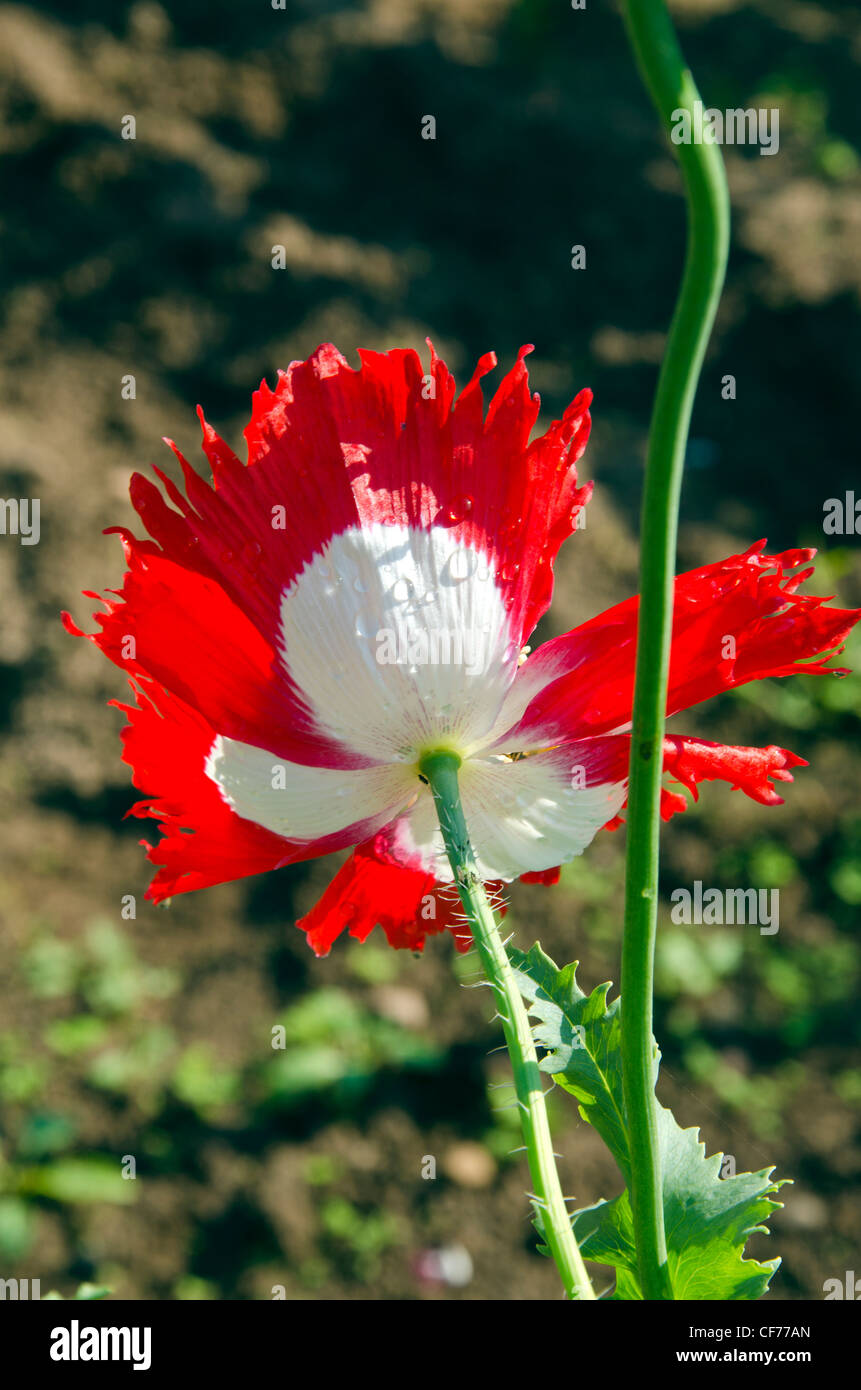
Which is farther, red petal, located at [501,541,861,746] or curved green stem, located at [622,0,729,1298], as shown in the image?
red petal, located at [501,541,861,746]

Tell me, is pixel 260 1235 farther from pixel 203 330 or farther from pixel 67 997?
pixel 203 330

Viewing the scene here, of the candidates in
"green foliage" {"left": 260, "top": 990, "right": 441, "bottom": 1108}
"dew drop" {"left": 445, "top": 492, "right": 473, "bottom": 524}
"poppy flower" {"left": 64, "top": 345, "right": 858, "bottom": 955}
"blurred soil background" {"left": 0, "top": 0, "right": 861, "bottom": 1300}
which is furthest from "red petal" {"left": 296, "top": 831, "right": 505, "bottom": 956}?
"green foliage" {"left": 260, "top": 990, "right": 441, "bottom": 1108}

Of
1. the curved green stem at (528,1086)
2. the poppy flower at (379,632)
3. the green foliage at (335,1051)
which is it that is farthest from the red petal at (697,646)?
the green foliage at (335,1051)

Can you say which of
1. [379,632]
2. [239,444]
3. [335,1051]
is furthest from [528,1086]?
[239,444]

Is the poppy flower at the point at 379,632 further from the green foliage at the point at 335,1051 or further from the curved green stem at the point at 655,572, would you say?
the green foliage at the point at 335,1051

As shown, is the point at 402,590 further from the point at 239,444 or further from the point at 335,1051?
the point at 239,444

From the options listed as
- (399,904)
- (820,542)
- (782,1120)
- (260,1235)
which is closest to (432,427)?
(399,904)

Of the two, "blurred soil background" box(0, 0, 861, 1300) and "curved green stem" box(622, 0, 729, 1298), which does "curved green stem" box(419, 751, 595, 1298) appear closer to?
"curved green stem" box(622, 0, 729, 1298)
